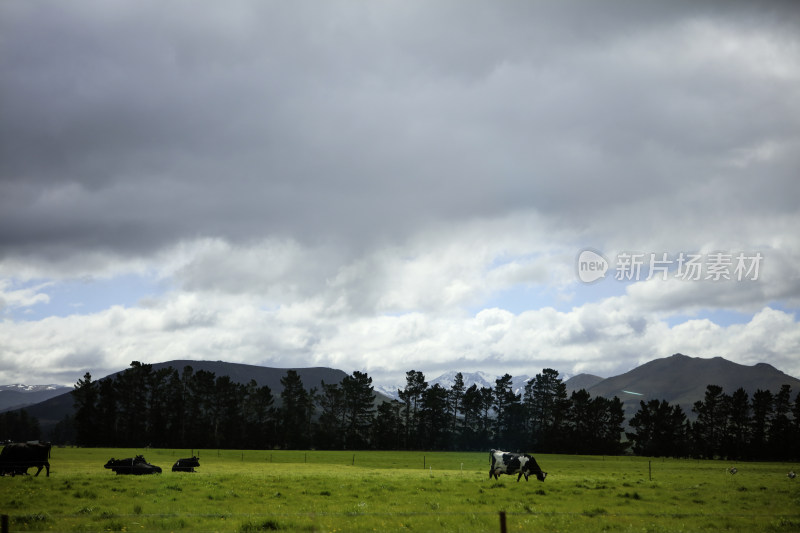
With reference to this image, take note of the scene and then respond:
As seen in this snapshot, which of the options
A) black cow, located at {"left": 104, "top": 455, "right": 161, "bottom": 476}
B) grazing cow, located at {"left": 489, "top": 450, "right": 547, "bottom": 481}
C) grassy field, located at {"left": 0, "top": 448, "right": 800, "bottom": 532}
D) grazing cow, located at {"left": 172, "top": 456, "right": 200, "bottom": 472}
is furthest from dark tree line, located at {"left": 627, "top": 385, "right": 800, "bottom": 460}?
black cow, located at {"left": 104, "top": 455, "right": 161, "bottom": 476}

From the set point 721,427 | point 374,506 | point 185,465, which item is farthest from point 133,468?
point 721,427

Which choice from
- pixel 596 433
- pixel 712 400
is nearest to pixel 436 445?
pixel 596 433

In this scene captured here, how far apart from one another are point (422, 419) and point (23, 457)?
118 meters

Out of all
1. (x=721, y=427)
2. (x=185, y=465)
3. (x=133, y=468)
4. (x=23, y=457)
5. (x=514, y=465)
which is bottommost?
(x=721, y=427)

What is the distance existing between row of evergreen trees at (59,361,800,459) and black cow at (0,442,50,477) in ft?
324

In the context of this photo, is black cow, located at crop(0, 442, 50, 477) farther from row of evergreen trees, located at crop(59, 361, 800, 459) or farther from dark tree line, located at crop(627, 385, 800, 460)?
dark tree line, located at crop(627, 385, 800, 460)

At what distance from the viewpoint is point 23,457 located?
40.6 meters

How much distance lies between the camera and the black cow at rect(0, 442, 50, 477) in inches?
1549

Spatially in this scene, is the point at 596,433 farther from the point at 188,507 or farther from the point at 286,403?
the point at 188,507

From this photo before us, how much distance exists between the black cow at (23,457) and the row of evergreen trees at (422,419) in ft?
324

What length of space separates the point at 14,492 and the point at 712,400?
14089 centimetres

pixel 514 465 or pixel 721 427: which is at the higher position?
pixel 514 465

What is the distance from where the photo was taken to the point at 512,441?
144625 millimetres

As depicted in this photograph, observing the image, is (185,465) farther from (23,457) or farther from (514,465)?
(514,465)
